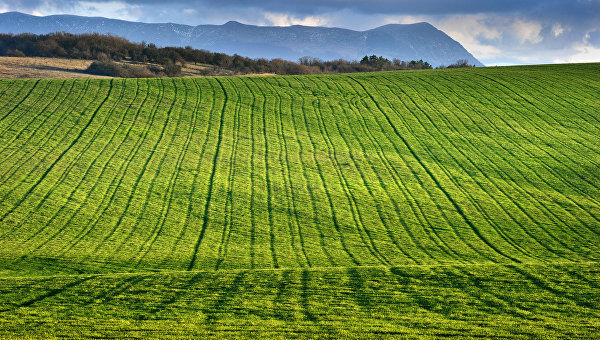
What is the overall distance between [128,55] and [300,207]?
2188 inches

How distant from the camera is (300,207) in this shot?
25.2m

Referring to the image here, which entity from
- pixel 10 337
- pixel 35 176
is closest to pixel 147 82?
pixel 35 176

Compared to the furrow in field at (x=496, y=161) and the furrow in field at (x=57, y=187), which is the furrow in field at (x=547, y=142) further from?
the furrow in field at (x=57, y=187)

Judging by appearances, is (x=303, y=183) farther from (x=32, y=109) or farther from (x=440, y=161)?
(x=32, y=109)

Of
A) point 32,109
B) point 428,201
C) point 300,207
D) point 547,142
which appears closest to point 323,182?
point 300,207

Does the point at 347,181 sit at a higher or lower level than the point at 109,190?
higher

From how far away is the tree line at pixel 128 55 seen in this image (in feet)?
205

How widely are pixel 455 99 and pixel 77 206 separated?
1303 inches

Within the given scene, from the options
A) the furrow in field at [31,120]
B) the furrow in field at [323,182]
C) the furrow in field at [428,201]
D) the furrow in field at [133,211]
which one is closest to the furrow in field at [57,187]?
the furrow in field at [133,211]

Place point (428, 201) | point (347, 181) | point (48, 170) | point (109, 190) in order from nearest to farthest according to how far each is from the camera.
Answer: point (109, 190), point (428, 201), point (48, 170), point (347, 181)

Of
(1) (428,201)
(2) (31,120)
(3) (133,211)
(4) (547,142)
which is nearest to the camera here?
(3) (133,211)

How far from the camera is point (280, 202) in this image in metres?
25.7

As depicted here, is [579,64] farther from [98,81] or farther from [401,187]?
[98,81]

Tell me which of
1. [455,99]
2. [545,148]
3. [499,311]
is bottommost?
[499,311]
